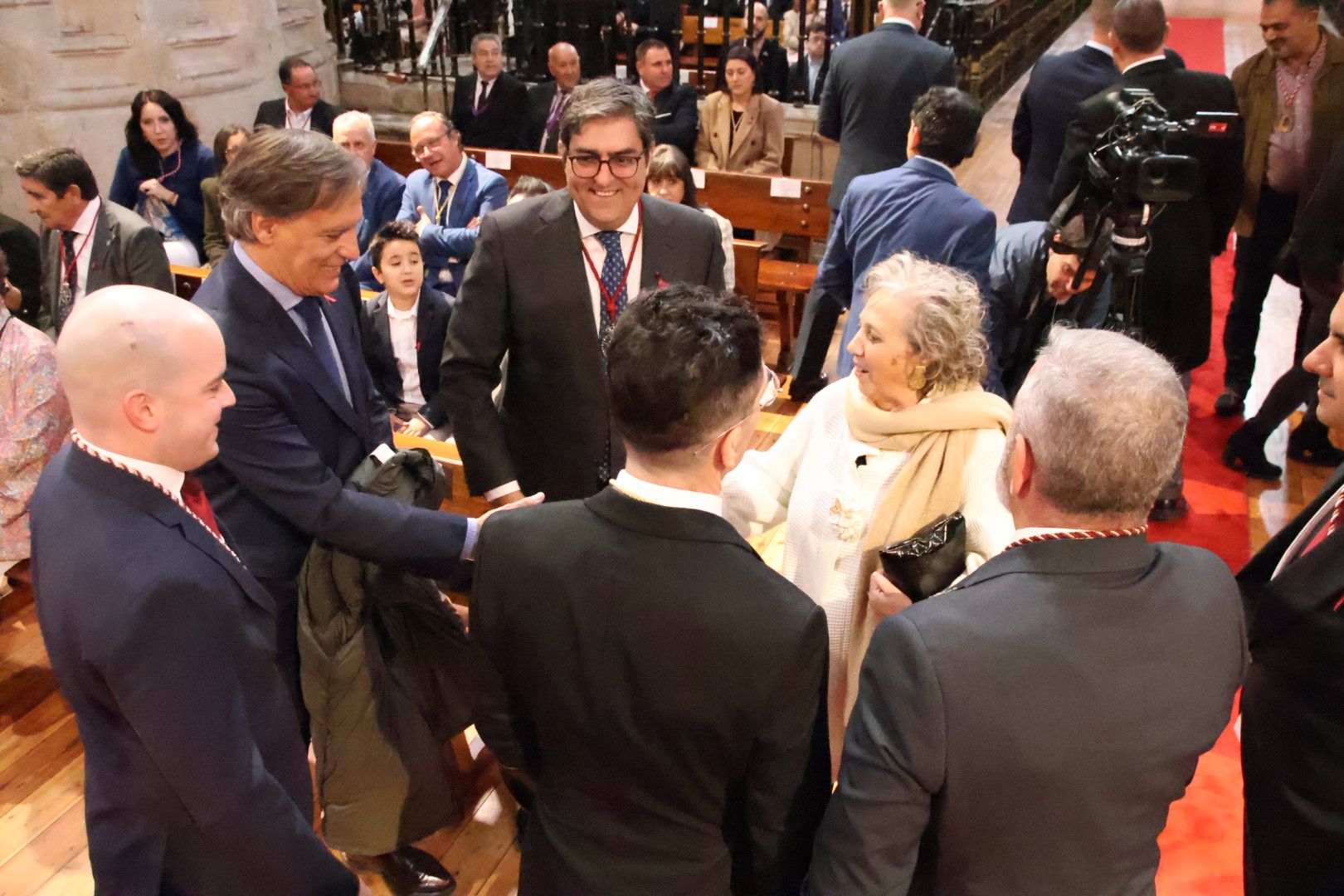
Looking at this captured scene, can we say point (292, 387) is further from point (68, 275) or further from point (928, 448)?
point (68, 275)

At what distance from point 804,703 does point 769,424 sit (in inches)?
137

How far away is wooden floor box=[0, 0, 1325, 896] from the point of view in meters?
2.49

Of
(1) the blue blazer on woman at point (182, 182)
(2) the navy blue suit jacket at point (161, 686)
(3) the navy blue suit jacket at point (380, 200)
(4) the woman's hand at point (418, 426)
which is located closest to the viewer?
(2) the navy blue suit jacket at point (161, 686)

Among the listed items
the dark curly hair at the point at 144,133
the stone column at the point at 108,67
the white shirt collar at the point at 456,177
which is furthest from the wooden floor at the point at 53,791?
the stone column at the point at 108,67

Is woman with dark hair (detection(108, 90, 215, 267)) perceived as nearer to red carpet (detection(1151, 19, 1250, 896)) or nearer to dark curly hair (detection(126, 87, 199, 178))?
dark curly hair (detection(126, 87, 199, 178))

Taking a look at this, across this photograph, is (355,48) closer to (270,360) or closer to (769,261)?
(769,261)

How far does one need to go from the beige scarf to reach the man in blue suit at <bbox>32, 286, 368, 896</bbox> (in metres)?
1.14

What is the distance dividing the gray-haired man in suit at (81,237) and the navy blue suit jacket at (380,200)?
1.10 m

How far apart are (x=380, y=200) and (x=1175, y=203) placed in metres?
3.38

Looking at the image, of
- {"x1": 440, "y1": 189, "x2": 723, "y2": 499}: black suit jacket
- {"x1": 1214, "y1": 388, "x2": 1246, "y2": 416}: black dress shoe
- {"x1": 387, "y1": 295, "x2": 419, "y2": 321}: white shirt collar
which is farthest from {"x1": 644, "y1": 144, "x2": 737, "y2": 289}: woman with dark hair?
{"x1": 1214, "y1": 388, "x2": 1246, "y2": 416}: black dress shoe

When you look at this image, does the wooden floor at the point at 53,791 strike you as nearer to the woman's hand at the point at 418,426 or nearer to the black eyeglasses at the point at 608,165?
the woman's hand at the point at 418,426

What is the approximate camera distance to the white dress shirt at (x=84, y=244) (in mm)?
3902

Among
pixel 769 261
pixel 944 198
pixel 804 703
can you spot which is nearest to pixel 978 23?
pixel 769 261

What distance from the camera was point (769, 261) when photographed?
5.71 meters
